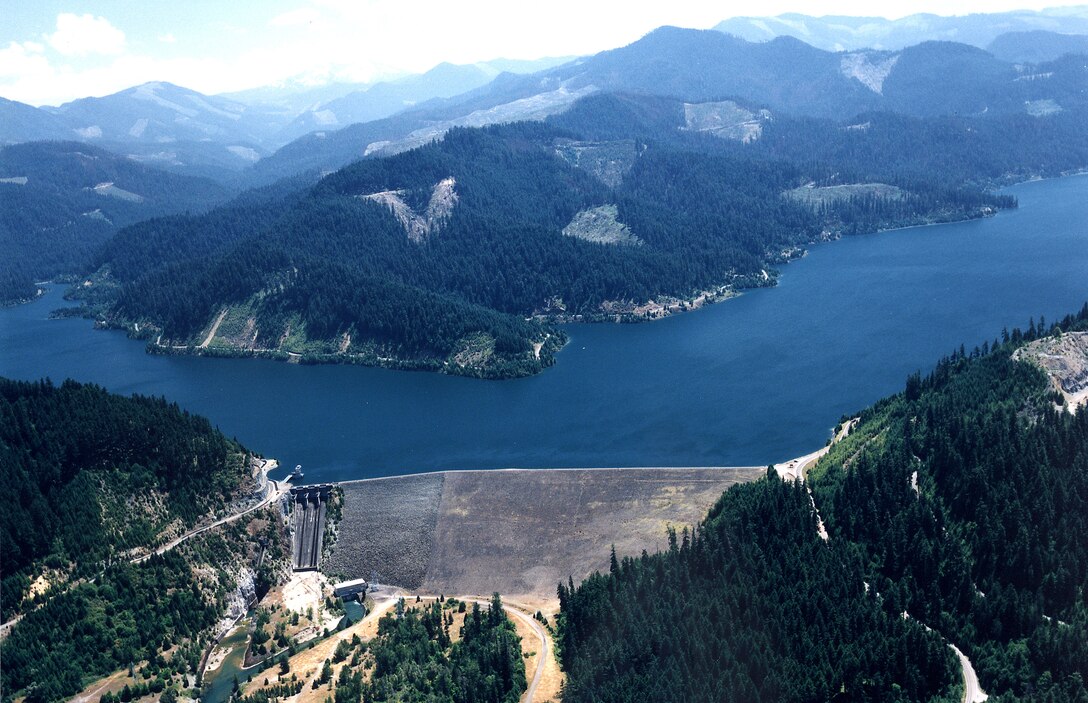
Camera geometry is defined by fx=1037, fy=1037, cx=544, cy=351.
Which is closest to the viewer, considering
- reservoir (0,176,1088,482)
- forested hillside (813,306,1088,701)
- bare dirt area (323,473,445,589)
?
forested hillside (813,306,1088,701)

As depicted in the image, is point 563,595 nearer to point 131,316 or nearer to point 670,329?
point 670,329

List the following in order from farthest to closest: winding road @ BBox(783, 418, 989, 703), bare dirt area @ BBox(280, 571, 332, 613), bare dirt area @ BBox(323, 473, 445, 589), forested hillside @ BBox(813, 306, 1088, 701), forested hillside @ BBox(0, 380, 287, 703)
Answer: bare dirt area @ BBox(323, 473, 445, 589), bare dirt area @ BBox(280, 571, 332, 613), forested hillside @ BBox(0, 380, 287, 703), forested hillside @ BBox(813, 306, 1088, 701), winding road @ BBox(783, 418, 989, 703)

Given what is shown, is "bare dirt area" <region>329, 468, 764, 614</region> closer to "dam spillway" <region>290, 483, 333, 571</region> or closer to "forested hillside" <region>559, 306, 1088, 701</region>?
"dam spillway" <region>290, 483, 333, 571</region>

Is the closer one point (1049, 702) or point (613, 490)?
point (1049, 702)

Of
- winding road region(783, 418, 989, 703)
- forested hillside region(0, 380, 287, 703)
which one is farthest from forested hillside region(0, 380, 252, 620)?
winding road region(783, 418, 989, 703)

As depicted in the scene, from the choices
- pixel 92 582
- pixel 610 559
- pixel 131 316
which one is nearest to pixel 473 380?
pixel 610 559

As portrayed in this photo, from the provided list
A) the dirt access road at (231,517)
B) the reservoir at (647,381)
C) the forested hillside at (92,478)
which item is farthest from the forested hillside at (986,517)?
the forested hillside at (92,478)
